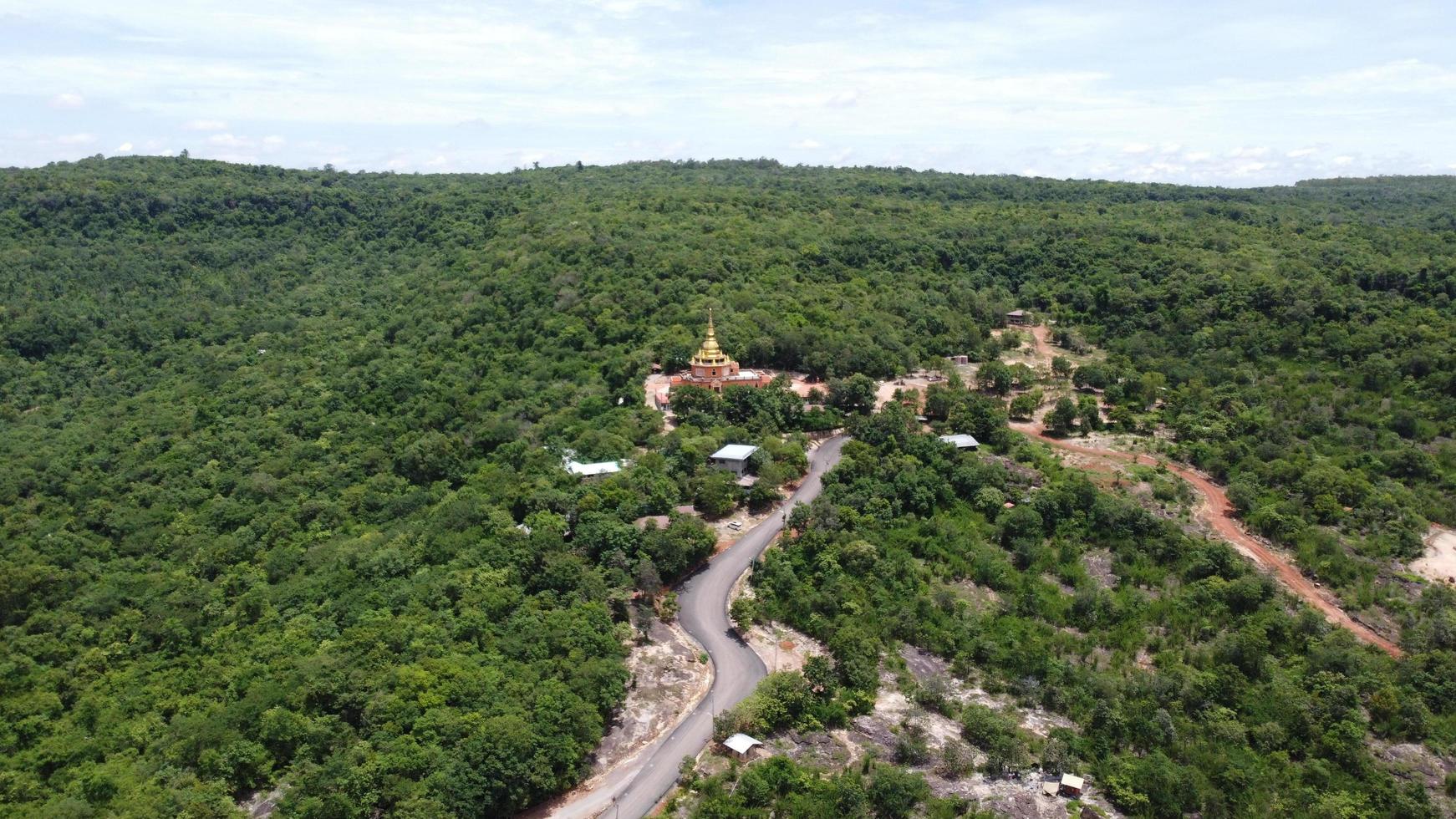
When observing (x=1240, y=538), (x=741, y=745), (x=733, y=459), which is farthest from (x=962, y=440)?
(x=741, y=745)

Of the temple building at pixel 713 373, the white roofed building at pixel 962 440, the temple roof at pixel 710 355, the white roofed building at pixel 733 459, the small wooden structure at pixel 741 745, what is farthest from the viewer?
the temple roof at pixel 710 355

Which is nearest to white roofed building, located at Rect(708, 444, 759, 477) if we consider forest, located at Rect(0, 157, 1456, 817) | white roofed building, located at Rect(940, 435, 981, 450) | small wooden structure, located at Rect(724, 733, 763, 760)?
forest, located at Rect(0, 157, 1456, 817)

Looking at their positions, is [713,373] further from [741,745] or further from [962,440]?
[741,745]

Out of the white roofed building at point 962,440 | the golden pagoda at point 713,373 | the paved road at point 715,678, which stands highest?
the golden pagoda at point 713,373

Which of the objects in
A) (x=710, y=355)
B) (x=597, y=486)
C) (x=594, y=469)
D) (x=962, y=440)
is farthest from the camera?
(x=710, y=355)

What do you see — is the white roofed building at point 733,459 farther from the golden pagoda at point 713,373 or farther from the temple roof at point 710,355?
the temple roof at point 710,355

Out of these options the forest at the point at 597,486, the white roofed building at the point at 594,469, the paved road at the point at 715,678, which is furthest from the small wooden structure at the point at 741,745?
the white roofed building at the point at 594,469

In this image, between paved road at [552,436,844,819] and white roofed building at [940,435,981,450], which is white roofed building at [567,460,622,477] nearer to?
paved road at [552,436,844,819]
